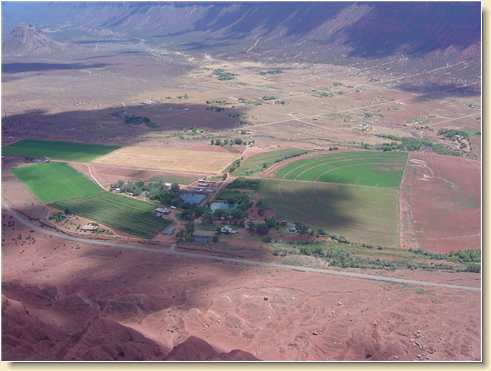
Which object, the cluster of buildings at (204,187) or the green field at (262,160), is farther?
the green field at (262,160)

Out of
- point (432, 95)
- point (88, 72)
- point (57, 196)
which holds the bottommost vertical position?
point (57, 196)

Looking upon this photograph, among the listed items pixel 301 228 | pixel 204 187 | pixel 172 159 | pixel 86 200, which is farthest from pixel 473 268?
pixel 172 159

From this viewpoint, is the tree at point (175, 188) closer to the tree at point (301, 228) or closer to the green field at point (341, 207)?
the green field at point (341, 207)

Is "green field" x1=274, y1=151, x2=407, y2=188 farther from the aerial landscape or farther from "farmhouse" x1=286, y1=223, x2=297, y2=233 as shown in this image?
"farmhouse" x1=286, y1=223, x2=297, y2=233

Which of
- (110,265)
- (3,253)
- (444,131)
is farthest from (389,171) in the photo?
(3,253)

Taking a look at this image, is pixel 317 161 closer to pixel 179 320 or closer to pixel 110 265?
pixel 110 265

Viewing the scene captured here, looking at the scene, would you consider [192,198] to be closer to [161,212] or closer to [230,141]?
[161,212]

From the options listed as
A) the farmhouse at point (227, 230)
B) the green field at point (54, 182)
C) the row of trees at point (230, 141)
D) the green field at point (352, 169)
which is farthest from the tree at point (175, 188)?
the row of trees at point (230, 141)

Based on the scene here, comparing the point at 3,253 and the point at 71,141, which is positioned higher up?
the point at 71,141
